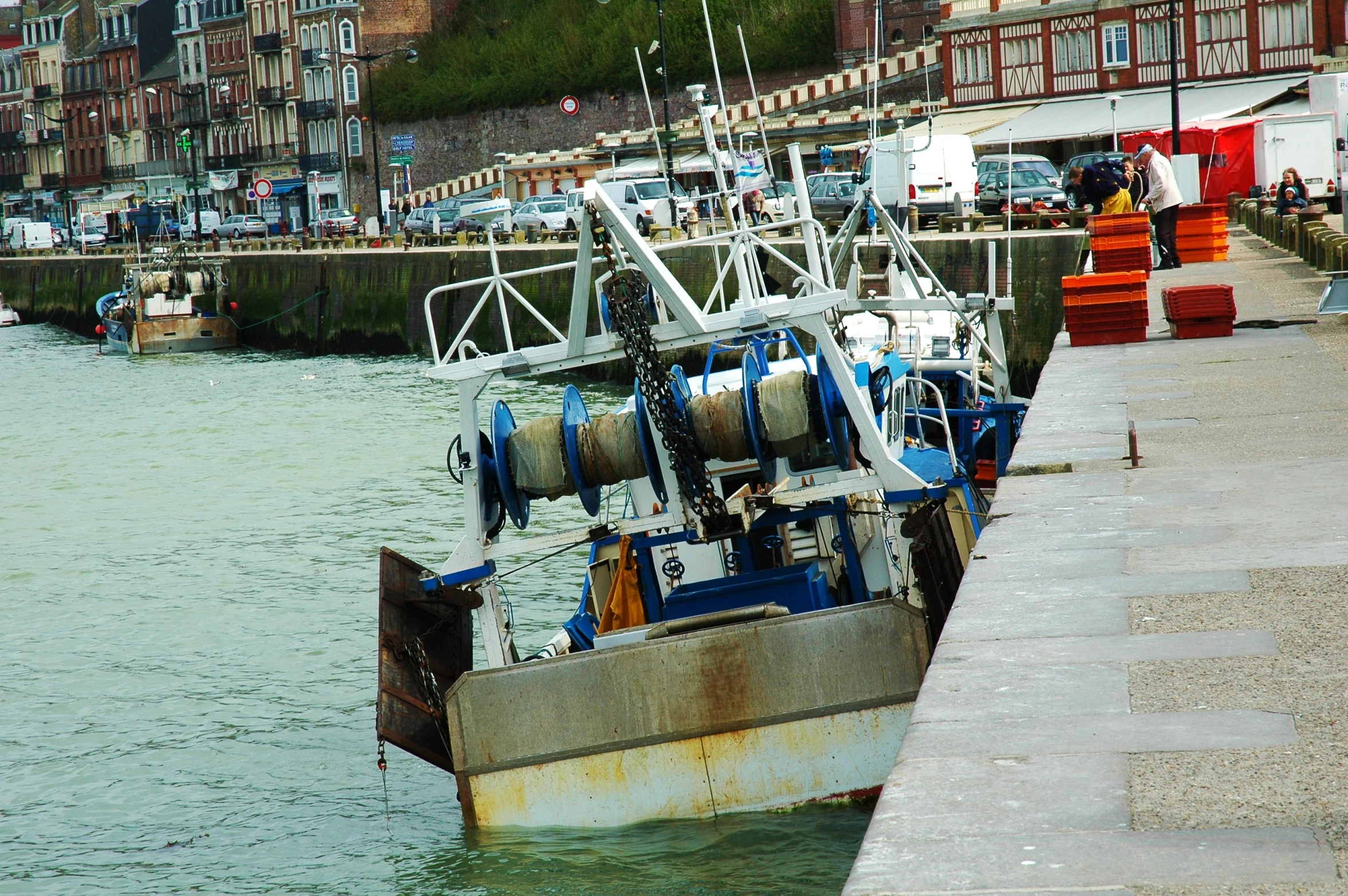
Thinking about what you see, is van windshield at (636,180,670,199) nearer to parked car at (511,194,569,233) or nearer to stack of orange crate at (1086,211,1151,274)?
parked car at (511,194,569,233)

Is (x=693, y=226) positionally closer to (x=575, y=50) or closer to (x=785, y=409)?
(x=785, y=409)

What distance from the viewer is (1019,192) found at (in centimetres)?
3391

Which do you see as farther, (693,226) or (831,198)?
(831,198)

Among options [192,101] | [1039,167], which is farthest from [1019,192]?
[192,101]

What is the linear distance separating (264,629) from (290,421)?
1515 cm

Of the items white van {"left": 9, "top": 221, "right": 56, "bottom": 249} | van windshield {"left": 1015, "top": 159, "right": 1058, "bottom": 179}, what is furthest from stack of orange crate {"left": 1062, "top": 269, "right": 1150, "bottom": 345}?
white van {"left": 9, "top": 221, "right": 56, "bottom": 249}

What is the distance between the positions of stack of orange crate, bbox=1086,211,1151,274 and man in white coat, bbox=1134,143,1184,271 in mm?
638

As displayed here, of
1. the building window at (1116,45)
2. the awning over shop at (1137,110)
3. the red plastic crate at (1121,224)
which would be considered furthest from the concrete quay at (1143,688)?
the building window at (1116,45)

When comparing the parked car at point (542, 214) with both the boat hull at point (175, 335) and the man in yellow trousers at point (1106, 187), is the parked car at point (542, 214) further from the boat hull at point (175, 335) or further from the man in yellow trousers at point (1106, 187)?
the man in yellow trousers at point (1106, 187)

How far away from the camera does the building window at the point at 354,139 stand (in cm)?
8688

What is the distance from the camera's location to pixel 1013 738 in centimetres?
496

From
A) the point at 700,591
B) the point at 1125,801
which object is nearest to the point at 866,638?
the point at 700,591

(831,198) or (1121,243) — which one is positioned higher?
(831,198)

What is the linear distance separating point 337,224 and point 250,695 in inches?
2267
